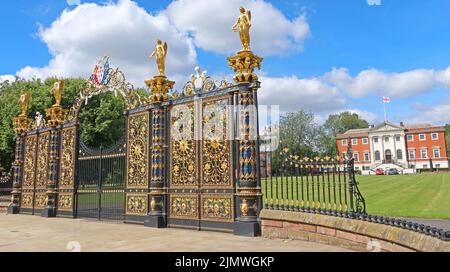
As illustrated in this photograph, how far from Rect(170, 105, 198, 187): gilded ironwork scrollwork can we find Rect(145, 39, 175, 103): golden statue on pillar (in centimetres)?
65

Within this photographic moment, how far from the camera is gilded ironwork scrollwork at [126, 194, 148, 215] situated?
11.2m

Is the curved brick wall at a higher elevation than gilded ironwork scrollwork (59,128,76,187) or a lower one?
lower

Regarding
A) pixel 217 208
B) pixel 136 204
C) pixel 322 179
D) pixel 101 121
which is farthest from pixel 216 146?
pixel 101 121

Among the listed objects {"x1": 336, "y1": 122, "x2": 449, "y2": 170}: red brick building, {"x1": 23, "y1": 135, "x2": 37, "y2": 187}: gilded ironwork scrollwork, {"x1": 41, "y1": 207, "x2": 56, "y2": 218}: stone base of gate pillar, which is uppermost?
{"x1": 336, "y1": 122, "x2": 449, "y2": 170}: red brick building

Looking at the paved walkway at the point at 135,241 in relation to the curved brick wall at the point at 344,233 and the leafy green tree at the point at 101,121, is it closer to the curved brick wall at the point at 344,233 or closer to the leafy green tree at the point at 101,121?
the curved brick wall at the point at 344,233

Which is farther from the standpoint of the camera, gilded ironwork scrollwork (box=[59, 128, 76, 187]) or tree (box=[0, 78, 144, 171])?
tree (box=[0, 78, 144, 171])

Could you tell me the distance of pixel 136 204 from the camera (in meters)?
11.5

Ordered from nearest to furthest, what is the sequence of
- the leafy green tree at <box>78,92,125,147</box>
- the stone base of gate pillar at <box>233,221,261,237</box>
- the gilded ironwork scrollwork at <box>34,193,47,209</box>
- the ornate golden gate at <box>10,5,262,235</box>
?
the stone base of gate pillar at <box>233,221,261,237</box>
the ornate golden gate at <box>10,5,262,235</box>
the gilded ironwork scrollwork at <box>34,193,47,209</box>
the leafy green tree at <box>78,92,125,147</box>

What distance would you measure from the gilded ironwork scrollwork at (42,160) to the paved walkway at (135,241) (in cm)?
553

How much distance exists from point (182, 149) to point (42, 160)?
29.5 feet

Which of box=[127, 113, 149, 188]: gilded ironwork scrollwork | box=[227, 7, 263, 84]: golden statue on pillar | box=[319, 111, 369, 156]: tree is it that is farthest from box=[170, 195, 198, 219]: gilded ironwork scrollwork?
box=[319, 111, 369, 156]: tree

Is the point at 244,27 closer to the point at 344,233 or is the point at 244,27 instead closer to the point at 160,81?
the point at 160,81

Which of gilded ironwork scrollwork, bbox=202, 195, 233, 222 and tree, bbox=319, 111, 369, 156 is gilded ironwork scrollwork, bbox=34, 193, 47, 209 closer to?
gilded ironwork scrollwork, bbox=202, 195, 233, 222
